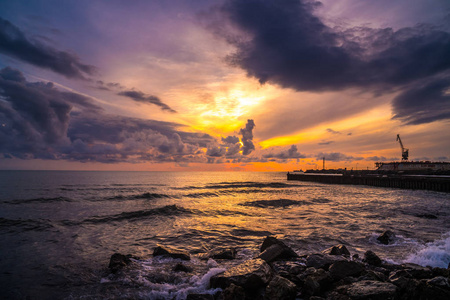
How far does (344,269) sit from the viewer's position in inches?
326

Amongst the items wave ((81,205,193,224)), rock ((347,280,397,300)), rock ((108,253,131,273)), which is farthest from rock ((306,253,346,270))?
wave ((81,205,193,224))

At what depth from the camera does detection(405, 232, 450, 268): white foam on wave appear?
399 inches

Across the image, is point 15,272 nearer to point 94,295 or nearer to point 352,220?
point 94,295

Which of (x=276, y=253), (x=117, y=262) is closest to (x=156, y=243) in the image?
(x=117, y=262)

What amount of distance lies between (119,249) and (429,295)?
1405cm

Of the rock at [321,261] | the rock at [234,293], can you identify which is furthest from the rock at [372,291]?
the rock at [234,293]

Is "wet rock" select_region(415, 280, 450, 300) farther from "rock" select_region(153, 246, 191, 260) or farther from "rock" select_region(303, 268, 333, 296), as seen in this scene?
"rock" select_region(153, 246, 191, 260)

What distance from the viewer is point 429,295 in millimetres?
5871

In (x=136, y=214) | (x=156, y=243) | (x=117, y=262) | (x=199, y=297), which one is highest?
(x=199, y=297)

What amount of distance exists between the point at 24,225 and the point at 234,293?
2088 centimetres

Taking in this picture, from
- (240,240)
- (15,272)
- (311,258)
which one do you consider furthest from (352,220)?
(15,272)

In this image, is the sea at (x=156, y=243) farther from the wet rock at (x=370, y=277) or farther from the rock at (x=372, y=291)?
the rock at (x=372, y=291)

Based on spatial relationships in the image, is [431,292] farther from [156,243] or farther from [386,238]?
[156,243]

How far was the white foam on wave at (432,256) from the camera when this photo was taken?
10.1 m
